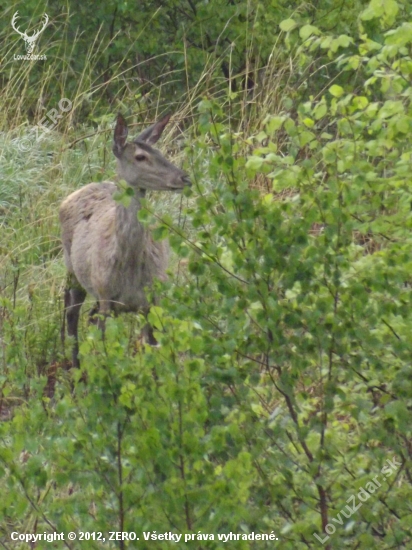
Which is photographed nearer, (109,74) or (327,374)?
(327,374)

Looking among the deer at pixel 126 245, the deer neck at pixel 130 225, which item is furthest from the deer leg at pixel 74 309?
the deer neck at pixel 130 225

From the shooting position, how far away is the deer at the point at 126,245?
807 centimetres

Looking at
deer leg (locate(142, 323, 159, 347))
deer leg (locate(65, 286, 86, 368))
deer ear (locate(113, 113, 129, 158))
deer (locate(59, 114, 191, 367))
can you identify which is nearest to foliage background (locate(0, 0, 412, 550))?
deer leg (locate(142, 323, 159, 347))

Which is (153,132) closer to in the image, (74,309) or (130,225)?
(130,225)

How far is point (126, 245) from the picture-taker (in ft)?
27.1

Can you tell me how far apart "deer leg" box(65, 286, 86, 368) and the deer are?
0.01 metres

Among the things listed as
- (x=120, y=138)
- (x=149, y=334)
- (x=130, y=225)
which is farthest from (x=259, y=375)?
(x=120, y=138)

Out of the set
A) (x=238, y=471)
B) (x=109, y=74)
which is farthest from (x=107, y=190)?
(x=238, y=471)

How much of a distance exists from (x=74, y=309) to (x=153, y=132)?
A: 1450mm

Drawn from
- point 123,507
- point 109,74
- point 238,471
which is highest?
point 238,471

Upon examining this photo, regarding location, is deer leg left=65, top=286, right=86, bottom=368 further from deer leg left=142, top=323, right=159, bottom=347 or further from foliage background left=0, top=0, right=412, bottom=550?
foliage background left=0, top=0, right=412, bottom=550

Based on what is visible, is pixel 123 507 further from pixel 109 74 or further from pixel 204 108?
pixel 109 74

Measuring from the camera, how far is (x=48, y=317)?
8.47 meters

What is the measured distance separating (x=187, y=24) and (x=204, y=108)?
10083 millimetres
